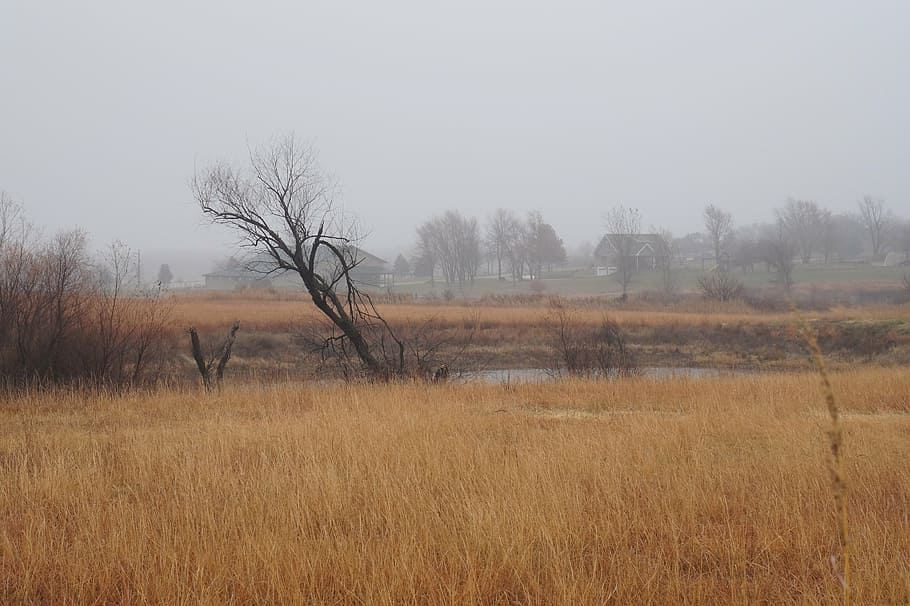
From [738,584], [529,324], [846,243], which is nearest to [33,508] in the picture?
[738,584]

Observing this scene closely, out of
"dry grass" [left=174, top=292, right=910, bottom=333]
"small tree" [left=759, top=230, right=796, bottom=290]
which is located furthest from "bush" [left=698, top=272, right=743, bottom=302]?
"dry grass" [left=174, top=292, right=910, bottom=333]

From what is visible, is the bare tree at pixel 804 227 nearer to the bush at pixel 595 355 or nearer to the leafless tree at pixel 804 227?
the leafless tree at pixel 804 227

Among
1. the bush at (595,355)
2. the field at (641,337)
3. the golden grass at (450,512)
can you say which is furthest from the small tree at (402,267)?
the golden grass at (450,512)

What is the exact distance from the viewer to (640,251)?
66.8 m

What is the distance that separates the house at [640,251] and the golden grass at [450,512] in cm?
5777

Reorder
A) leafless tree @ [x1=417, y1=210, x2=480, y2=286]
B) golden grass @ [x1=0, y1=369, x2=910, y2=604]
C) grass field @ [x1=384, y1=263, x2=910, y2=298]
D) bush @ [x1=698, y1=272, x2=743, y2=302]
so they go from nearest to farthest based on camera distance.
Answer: golden grass @ [x1=0, y1=369, x2=910, y2=604], grass field @ [x1=384, y1=263, x2=910, y2=298], bush @ [x1=698, y1=272, x2=743, y2=302], leafless tree @ [x1=417, y1=210, x2=480, y2=286]

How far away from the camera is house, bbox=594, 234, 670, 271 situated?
6444 centimetres

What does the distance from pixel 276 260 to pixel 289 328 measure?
43.4 ft

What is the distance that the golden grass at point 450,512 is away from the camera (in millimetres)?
3404

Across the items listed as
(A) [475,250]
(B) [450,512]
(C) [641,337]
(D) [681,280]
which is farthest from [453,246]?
(B) [450,512]

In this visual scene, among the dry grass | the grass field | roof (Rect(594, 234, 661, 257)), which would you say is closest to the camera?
the dry grass

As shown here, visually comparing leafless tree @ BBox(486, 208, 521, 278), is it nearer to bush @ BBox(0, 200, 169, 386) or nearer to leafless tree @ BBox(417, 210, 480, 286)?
leafless tree @ BBox(417, 210, 480, 286)

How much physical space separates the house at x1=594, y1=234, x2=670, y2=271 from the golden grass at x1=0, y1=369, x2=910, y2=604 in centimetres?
5777

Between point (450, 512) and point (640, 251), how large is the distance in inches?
2587
